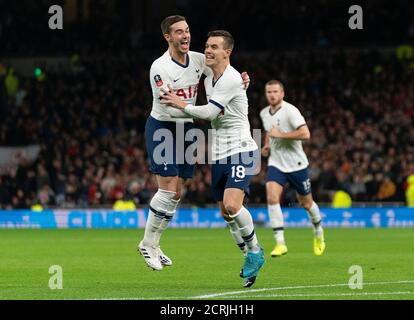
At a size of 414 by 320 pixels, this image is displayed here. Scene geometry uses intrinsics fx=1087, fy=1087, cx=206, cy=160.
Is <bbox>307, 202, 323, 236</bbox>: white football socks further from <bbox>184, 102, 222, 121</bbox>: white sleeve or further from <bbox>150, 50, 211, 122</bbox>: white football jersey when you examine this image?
<bbox>184, 102, 222, 121</bbox>: white sleeve

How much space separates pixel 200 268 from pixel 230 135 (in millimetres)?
2884

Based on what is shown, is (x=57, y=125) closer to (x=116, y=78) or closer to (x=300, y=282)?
(x=116, y=78)

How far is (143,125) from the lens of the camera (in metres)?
31.9

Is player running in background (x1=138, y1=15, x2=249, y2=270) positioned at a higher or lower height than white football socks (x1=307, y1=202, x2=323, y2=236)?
higher

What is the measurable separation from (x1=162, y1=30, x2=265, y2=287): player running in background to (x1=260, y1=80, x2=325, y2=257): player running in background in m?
4.45

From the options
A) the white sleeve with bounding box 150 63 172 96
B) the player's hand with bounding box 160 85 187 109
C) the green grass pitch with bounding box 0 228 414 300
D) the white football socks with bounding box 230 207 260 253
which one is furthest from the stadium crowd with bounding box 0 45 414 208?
the player's hand with bounding box 160 85 187 109

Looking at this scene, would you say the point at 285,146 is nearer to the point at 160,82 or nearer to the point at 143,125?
the point at 160,82

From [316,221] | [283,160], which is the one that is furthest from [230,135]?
[316,221]

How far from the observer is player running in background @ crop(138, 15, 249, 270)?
471 inches

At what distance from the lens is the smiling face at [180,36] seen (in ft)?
39.0

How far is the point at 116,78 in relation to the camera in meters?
33.8

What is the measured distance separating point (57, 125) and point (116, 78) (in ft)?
9.90

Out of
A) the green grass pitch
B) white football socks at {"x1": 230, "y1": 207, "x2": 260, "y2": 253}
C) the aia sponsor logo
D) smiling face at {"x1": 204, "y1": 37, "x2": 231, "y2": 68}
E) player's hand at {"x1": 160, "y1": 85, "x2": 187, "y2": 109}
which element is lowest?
the green grass pitch
